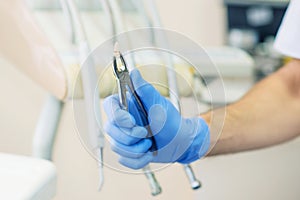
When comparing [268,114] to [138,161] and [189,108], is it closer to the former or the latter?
[189,108]

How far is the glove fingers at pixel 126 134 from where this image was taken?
0.65m

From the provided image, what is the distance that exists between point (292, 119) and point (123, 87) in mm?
475

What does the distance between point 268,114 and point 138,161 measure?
15.0 inches

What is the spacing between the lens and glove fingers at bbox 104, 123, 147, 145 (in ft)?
2.14

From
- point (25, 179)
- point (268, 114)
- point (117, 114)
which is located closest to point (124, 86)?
point (117, 114)

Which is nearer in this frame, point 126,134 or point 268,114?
point 126,134

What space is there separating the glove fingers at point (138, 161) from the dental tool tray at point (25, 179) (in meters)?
0.11

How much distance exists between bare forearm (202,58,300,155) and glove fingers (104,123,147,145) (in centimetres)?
29

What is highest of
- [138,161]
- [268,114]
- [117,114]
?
[117,114]

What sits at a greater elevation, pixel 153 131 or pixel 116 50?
pixel 116 50

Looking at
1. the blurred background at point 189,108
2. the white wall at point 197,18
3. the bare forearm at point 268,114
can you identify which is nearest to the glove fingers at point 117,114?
the blurred background at point 189,108

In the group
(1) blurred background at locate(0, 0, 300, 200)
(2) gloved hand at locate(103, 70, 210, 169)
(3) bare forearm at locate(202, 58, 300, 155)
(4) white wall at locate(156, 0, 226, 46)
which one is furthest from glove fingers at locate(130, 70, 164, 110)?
(4) white wall at locate(156, 0, 226, 46)

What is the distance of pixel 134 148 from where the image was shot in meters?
0.67

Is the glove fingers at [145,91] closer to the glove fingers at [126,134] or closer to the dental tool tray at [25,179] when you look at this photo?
the glove fingers at [126,134]
